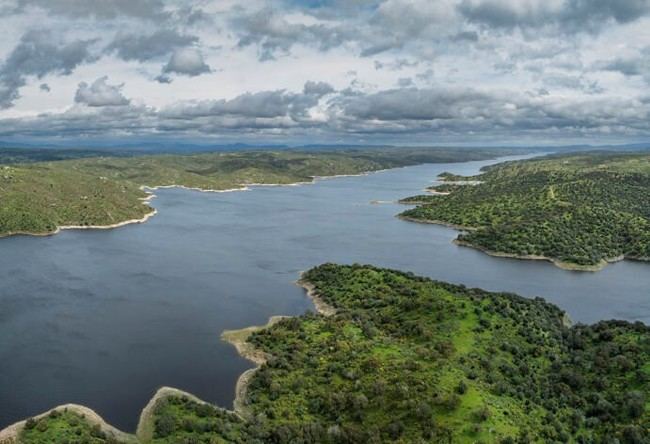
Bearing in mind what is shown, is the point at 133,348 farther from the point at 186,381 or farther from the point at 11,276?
the point at 11,276

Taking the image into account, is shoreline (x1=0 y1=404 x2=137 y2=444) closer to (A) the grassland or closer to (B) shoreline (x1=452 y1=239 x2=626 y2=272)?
(A) the grassland


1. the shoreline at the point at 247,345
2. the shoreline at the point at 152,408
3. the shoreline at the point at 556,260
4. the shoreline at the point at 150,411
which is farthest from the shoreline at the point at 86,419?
the shoreline at the point at 556,260

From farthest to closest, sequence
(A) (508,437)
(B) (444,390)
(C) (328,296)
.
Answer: (C) (328,296), (B) (444,390), (A) (508,437)

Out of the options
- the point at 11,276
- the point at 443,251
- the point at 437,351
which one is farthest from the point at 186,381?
the point at 443,251

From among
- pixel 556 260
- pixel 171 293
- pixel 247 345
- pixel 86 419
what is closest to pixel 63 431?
pixel 86 419

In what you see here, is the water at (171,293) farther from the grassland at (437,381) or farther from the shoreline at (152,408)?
the grassland at (437,381)

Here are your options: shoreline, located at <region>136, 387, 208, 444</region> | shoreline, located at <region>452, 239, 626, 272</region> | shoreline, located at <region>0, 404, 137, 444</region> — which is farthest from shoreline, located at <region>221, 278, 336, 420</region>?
shoreline, located at <region>452, 239, 626, 272</region>
